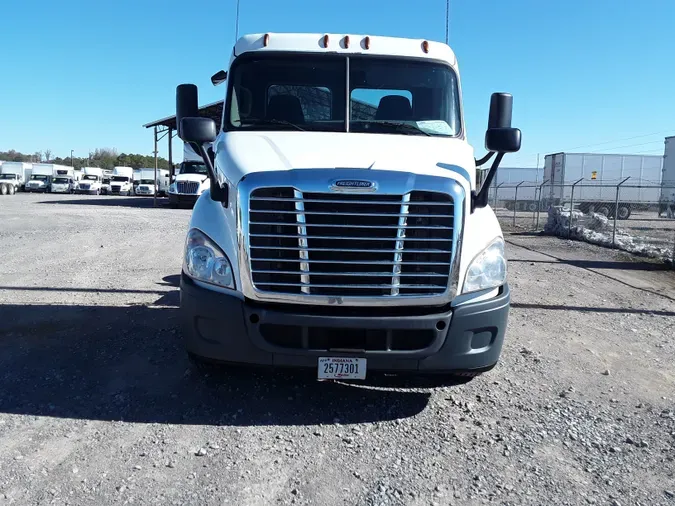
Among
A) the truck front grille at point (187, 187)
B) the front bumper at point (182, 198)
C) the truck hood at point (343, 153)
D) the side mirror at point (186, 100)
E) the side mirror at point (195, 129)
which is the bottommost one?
Result: the front bumper at point (182, 198)

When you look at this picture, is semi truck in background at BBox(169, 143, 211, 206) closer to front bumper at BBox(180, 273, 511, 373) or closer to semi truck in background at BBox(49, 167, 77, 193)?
front bumper at BBox(180, 273, 511, 373)

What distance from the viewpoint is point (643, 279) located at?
10.9 metres

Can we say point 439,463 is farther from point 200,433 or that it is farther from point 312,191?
point 312,191

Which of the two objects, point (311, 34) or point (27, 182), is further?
point (27, 182)

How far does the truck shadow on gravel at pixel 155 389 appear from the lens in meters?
4.32

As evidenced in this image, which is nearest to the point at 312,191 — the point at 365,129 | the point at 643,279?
the point at 365,129

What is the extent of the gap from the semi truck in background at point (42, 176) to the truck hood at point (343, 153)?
5970 centimetres

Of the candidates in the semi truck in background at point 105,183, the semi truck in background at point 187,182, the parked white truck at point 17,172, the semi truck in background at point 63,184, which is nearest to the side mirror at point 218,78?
the semi truck in background at point 187,182

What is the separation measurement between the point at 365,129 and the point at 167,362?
2.74m

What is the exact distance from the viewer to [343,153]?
443 centimetres

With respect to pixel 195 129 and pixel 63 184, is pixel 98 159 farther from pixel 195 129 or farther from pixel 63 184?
pixel 195 129

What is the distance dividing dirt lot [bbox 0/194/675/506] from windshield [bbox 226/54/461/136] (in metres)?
2.27

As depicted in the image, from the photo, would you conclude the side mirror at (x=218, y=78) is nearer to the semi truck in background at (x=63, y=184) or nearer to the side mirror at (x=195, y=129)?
the side mirror at (x=195, y=129)

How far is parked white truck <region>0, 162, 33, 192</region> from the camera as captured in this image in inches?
2234
